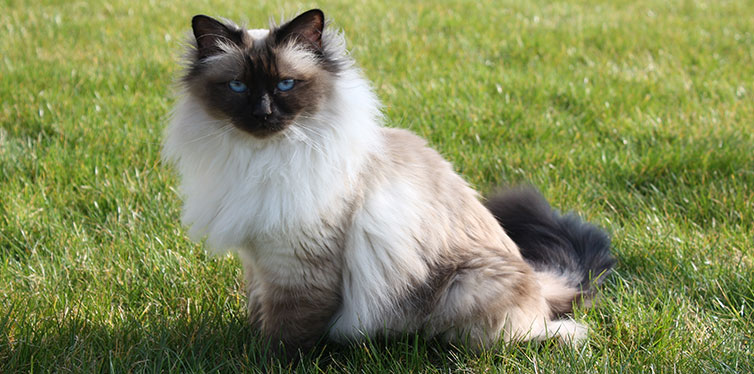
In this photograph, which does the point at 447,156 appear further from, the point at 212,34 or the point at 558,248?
the point at 212,34

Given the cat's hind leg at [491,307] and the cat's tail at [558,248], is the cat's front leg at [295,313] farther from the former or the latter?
the cat's tail at [558,248]

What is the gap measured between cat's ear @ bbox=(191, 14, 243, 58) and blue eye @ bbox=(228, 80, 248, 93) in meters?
0.15

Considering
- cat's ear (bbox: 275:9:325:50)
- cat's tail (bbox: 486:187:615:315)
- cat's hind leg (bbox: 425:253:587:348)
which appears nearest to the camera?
cat's ear (bbox: 275:9:325:50)

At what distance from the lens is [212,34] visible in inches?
89.7

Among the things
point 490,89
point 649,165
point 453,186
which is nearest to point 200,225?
point 453,186

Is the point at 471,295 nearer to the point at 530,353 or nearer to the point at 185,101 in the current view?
the point at 530,353

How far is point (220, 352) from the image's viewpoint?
2.45 meters

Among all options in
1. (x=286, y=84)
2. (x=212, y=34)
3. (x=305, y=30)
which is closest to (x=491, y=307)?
(x=286, y=84)

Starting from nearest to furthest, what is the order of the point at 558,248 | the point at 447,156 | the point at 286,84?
1. the point at 286,84
2. the point at 558,248
3. the point at 447,156

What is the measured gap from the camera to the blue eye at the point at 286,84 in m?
2.25

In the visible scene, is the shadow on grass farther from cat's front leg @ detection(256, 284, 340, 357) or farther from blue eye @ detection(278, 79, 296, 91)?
blue eye @ detection(278, 79, 296, 91)

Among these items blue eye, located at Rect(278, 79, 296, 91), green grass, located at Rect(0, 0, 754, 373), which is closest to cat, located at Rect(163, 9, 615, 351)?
blue eye, located at Rect(278, 79, 296, 91)

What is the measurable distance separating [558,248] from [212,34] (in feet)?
5.59

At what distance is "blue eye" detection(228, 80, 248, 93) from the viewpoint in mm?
2244
